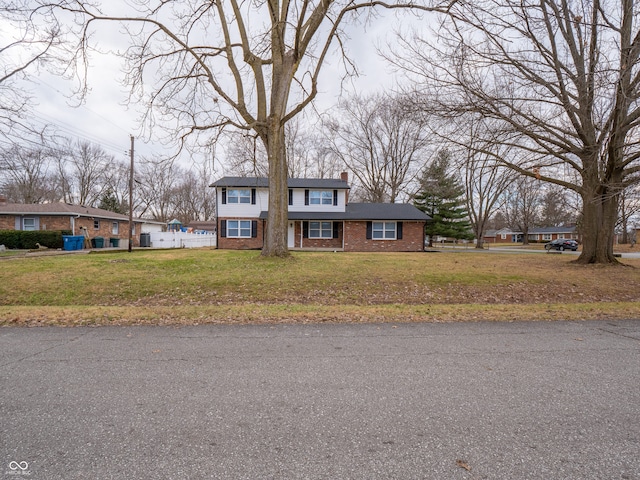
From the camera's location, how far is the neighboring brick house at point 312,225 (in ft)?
80.2

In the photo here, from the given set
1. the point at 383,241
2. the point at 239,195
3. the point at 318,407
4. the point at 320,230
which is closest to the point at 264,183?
the point at 239,195

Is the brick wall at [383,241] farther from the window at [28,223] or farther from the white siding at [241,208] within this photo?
the window at [28,223]

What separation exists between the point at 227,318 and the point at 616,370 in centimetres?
538

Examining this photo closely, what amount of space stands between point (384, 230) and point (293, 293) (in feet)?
57.1

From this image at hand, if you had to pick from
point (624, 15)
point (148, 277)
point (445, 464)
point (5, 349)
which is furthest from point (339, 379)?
point (624, 15)

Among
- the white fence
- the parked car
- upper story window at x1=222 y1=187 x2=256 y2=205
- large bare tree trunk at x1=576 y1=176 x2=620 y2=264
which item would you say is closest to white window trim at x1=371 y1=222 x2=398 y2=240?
upper story window at x1=222 y1=187 x2=256 y2=205

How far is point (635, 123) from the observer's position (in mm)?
11086

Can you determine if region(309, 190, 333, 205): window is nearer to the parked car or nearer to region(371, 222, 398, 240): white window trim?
region(371, 222, 398, 240): white window trim

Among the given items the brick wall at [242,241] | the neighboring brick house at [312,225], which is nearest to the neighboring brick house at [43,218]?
the brick wall at [242,241]

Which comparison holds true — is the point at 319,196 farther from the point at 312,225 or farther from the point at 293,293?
the point at 293,293

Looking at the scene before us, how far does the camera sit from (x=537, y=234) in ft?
229

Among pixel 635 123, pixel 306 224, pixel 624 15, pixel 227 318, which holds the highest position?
pixel 624 15

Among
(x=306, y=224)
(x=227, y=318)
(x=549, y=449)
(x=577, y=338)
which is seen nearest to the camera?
(x=549, y=449)

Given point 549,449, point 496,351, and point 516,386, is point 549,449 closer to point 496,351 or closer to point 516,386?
point 516,386
